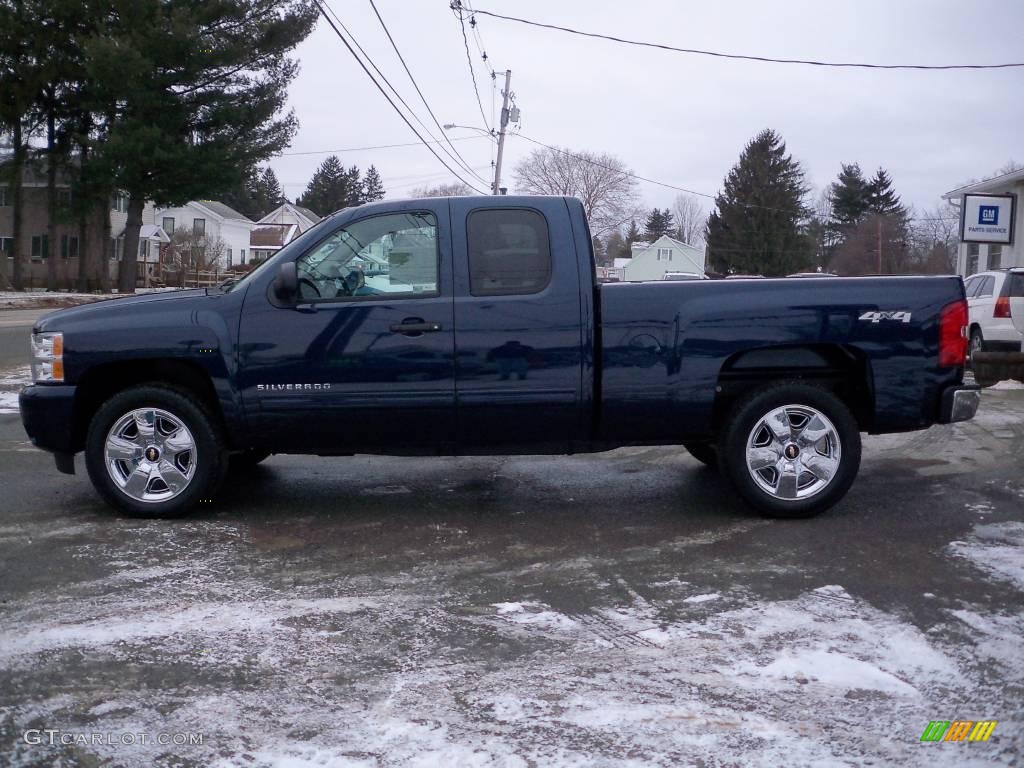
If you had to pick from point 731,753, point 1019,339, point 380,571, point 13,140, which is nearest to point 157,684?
point 380,571

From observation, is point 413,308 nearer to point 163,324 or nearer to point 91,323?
point 163,324

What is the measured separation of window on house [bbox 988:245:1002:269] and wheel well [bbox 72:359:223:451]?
2468 cm

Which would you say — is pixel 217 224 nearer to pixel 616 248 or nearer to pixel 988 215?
pixel 616 248

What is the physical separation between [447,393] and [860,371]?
2535mm

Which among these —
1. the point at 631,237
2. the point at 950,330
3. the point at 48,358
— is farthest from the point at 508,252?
the point at 631,237

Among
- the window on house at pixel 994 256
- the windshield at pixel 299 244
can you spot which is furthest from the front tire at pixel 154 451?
the window on house at pixel 994 256

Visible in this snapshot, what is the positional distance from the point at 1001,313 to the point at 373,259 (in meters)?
13.5

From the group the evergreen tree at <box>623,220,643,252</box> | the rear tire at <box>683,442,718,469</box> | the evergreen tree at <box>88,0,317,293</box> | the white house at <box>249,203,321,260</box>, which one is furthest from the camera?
the evergreen tree at <box>623,220,643,252</box>

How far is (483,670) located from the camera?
3.94 metres

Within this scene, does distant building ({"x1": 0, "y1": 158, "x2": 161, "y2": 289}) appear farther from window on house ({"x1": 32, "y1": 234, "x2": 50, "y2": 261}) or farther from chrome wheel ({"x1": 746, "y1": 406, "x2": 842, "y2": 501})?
chrome wheel ({"x1": 746, "y1": 406, "x2": 842, "y2": 501})

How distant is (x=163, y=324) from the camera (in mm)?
5992

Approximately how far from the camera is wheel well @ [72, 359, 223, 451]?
241 inches

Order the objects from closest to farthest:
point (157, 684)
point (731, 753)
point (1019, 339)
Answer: point (731, 753)
point (157, 684)
point (1019, 339)

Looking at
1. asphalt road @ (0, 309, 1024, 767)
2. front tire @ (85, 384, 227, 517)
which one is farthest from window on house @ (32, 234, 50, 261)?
front tire @ (85, 384, 227, 517)
